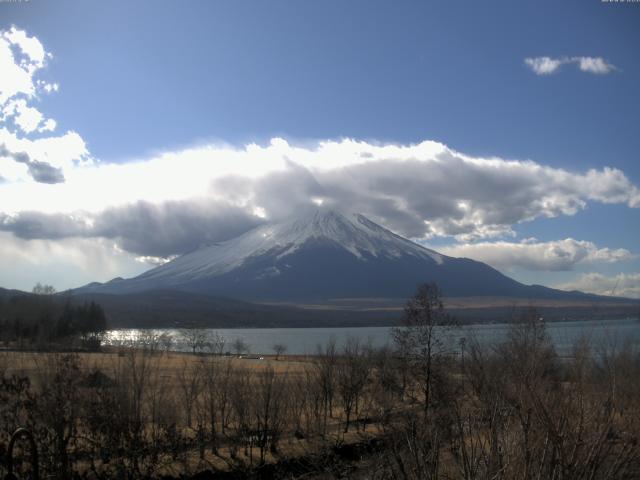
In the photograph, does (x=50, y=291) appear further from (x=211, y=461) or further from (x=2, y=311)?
(x=211, y=461)

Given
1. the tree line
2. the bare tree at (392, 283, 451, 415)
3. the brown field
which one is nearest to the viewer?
the brown field

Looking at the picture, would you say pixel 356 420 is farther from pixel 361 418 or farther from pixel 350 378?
pixel 350 378

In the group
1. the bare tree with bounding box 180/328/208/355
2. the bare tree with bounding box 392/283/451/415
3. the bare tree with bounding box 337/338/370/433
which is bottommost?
the bare tree with bounding box 180/328/208/355

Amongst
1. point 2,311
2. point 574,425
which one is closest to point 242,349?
point 2,311

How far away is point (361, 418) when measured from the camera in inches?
1203

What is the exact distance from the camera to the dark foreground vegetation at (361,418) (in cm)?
665

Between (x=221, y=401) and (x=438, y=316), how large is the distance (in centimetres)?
1361

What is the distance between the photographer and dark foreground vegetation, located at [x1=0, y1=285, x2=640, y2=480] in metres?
6.65

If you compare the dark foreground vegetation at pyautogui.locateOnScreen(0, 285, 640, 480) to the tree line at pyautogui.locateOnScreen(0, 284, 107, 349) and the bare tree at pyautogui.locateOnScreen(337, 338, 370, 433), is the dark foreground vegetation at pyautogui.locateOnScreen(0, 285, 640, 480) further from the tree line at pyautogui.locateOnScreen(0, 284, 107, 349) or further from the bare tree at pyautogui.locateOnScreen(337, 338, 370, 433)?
the tree line at pyautogui.locateOnScreen(0, 284, 107, 349)

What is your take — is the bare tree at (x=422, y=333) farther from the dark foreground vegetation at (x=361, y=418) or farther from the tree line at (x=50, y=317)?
the tree line at (x=50, y=317)

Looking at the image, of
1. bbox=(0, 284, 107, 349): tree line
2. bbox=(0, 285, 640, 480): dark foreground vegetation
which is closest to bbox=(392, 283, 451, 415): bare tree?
bbox=(0, 285, 640, 480): dark foreground vegetation

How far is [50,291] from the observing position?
11581cm

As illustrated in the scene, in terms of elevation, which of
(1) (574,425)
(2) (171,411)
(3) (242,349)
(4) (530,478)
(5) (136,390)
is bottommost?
(3) (242,349)

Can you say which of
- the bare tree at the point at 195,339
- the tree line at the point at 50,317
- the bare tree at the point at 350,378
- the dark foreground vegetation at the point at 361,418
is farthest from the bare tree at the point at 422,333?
the bare tree at the point at 195,339
